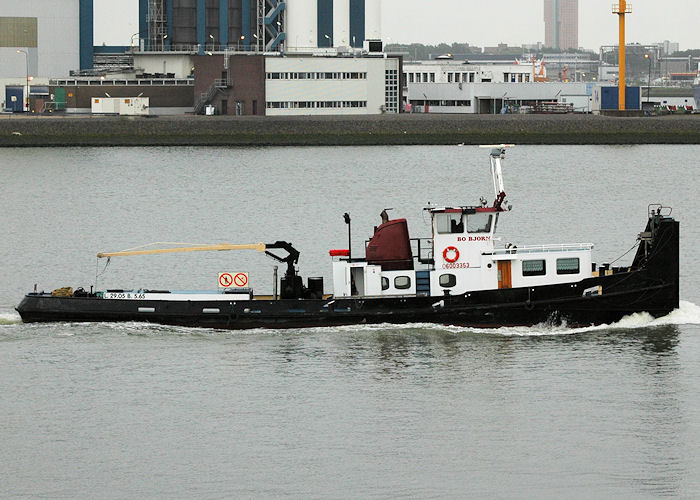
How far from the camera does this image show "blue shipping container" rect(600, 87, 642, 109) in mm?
119812

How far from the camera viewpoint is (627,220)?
55.8 m

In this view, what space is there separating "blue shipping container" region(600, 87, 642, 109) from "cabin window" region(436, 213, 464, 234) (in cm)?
8841

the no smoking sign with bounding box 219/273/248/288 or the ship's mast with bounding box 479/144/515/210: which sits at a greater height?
the ship's mast with bounding box 479/144/515/210

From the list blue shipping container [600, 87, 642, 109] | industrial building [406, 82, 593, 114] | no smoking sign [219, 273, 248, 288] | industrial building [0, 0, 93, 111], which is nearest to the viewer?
no smoking sign [219, 273, 248, 288]

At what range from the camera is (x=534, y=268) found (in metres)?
33.7

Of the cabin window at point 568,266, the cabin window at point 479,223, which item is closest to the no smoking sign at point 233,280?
the cabin window at point 479,223

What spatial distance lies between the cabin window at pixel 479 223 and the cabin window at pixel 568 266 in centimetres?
187

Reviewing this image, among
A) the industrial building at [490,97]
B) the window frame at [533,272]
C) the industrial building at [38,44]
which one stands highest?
the industrial building at [38,44]

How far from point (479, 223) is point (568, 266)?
234 cm

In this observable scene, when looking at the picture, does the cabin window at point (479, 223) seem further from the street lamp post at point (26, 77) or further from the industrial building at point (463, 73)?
the industrial building at point (463, 73)

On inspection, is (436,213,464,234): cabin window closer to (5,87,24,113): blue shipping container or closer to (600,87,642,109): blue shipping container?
(5,87,24,113): blue shipping container

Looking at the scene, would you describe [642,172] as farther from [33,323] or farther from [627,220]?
[33,323]

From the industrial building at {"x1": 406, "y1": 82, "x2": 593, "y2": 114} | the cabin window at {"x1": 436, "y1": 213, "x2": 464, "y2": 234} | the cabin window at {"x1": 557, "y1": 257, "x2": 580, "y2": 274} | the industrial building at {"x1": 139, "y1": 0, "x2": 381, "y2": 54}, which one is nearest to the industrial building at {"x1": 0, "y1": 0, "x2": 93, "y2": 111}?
the industrial building at {"x1": 139, "y1": 0, "x2": 381, "y2": 54}

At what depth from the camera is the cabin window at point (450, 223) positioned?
3356 centimetres
